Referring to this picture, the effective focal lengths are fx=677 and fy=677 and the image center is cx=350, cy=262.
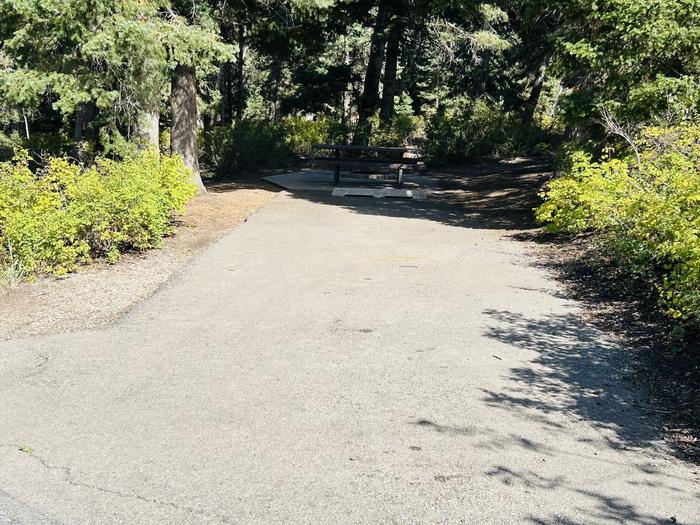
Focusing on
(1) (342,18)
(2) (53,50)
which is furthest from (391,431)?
(1) (342,18)

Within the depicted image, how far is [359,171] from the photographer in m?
21.0

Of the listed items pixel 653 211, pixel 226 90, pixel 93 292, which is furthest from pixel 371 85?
pixel 93 292

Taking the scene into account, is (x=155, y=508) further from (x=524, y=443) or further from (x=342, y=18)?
(x=342, y=18)

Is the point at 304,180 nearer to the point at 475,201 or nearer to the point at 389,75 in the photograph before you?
the point at 475,201

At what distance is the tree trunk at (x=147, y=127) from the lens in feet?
43.1

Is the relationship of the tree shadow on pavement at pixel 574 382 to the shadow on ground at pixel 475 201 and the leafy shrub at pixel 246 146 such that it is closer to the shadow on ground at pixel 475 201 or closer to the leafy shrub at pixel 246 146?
the shadow on ground at pixel 475 201

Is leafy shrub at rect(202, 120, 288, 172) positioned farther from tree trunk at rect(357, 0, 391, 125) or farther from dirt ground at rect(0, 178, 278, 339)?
dirt ground at rect(0, 178, 278, 339)

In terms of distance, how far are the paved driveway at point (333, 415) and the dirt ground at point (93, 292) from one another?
0.33m

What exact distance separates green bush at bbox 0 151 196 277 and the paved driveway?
1.45 metres

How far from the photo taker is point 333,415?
448cm

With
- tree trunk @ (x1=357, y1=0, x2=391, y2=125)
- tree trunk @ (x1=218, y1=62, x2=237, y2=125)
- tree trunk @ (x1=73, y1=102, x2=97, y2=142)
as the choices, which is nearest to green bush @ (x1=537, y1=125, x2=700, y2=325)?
tree trunk @ (x1=73, y1=102, x2=97, y2=142)

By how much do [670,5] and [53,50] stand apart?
1012 cm

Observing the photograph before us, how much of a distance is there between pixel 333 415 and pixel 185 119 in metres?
12.5

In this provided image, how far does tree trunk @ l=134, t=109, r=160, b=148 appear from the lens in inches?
517
